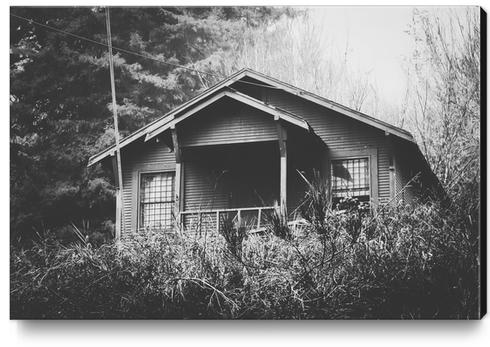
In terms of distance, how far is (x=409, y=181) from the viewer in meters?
6.75

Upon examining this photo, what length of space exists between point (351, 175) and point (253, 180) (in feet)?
3.28

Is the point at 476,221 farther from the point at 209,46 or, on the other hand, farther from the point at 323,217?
the point at 209,46

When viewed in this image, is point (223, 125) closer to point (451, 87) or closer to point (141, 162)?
point (141, 162)

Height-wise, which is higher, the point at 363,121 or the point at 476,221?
the point at 363,121

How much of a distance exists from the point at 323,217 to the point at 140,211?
105 inches

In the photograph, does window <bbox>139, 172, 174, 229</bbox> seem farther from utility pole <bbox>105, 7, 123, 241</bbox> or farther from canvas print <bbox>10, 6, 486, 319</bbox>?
utility pole <bbox>105, 7, 123, 241</bbox>

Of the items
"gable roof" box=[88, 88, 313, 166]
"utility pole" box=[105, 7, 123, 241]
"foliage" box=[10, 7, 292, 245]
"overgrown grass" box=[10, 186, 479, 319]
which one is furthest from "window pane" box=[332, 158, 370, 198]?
"utility pole" box=[105, 7, 123, 241]

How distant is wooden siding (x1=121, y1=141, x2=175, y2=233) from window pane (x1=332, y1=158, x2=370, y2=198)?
1924 millimetres

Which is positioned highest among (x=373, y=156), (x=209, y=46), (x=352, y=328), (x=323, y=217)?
(x=209, y=46)

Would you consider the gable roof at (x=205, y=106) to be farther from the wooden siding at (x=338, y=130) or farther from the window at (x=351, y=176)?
the window at (x=351, y=176)

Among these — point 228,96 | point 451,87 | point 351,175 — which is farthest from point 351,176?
point 451,87

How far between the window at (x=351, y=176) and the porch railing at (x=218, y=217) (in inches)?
32.3

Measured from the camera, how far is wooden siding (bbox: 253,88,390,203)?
782 centimetres

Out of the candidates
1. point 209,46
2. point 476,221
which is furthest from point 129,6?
point 476,221
